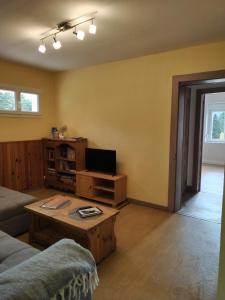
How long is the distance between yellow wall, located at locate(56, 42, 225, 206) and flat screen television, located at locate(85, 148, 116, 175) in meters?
0.20

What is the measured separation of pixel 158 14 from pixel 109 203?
9.27 feet

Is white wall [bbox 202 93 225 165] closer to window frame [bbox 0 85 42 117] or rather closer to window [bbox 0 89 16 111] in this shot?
window frame [bbox 0 85 42 117]

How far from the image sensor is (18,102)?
423 cm

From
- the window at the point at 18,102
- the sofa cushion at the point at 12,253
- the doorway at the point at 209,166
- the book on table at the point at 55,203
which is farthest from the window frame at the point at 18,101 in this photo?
the doorway at the point at 209,166

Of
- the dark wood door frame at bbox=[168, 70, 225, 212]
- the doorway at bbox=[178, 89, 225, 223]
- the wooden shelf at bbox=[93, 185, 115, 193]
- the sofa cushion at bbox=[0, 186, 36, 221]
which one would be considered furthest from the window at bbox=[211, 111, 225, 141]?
the sofa cushion at bbox=[0, 186, 36, 221]

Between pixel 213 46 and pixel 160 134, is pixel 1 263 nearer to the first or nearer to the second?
pixel 160 134

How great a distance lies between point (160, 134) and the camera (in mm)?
3512

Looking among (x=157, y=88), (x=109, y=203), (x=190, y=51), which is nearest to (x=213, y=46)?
(x=190, y=51)

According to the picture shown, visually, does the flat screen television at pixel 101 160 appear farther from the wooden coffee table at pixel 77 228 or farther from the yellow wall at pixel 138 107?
the wooden coffee table at pixel 77 228

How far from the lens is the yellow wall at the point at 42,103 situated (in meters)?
4.02

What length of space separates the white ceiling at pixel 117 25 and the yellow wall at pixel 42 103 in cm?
51

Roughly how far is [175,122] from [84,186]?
6.53ft

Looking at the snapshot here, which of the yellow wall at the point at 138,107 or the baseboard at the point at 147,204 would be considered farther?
the baseboard at the point at 147,204

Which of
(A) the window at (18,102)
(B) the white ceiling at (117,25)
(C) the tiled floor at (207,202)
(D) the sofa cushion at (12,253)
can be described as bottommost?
(C) the tiled floor at (207,202)
